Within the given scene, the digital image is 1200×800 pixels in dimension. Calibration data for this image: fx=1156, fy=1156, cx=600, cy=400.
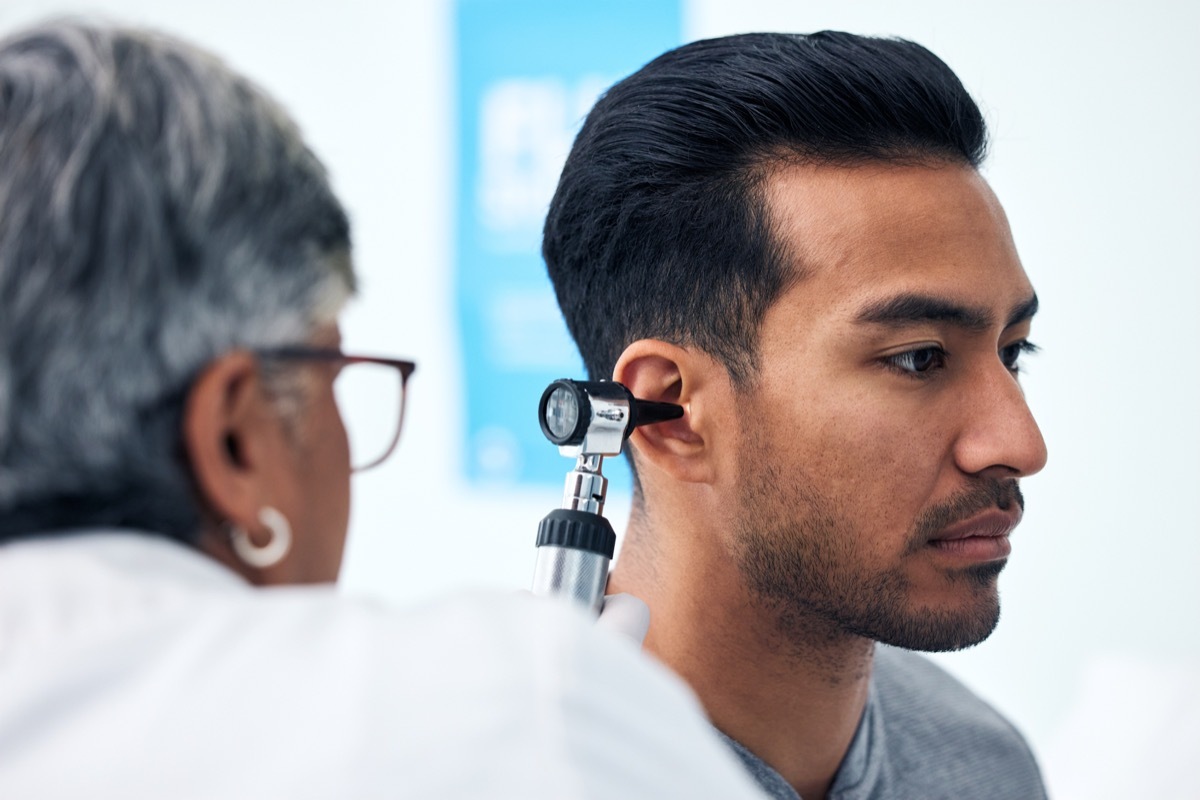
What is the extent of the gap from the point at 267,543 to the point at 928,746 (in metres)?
0.94

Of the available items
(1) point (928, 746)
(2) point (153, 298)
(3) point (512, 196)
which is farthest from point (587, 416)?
(3) point (512, 196)

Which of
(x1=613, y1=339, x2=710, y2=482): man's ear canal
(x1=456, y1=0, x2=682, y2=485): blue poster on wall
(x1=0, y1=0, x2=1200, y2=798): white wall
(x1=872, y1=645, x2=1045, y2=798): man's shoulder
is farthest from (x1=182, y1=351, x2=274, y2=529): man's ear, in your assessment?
(x1=456, y1=0, x2=682, y2=485): blue poster on wall

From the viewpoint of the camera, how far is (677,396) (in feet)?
3.95

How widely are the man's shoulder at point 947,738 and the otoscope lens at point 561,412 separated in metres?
0.58

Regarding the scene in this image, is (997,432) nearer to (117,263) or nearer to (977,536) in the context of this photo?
Result: (977,536)

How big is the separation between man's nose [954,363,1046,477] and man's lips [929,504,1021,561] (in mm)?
44

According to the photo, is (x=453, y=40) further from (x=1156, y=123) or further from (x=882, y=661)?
(x=882, y=661)

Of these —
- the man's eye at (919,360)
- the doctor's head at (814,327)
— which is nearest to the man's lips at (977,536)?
the doctor's head at (814,327)

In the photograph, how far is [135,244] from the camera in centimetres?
63

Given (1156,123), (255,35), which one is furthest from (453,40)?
(1156,123)

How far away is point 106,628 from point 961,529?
811 millimetres

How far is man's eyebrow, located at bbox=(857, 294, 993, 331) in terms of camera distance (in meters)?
1.10

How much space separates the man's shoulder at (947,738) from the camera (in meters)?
1.34

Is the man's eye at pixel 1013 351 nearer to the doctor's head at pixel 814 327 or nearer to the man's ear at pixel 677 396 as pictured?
the doctor's head at pixel 814 327
